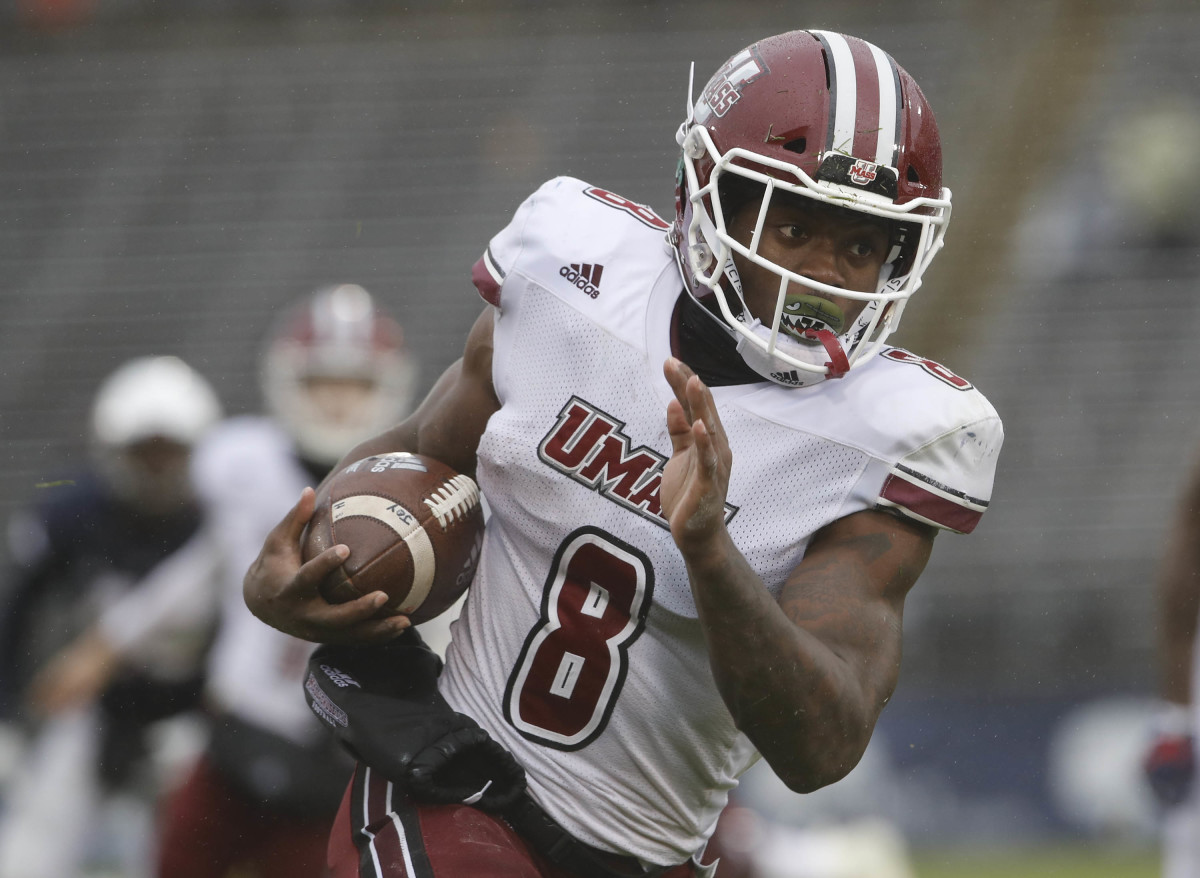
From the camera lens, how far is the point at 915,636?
877cm

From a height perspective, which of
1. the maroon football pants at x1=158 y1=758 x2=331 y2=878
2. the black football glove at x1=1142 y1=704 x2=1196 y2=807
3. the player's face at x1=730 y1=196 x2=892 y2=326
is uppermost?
Answer: the player's face at x1=730 y1=196 x2=892 y2=326

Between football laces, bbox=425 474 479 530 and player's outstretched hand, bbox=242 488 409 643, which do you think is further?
football laces, bbox=425 474 479 530

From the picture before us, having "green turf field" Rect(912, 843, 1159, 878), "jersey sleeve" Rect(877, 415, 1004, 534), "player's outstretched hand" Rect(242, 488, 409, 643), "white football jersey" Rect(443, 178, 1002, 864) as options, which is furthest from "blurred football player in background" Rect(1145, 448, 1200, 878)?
"green turf field" Rect(912, 843, 1159, 878)

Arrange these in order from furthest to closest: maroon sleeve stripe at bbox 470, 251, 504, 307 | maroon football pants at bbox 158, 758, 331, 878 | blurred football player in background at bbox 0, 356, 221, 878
Result: blurred football player in background at bbox 0, 356, 221, 878
maroon football pants at bbox 158, 758, 331, 878
maroon sleeve stripe at bbox 470, 251, 504, 307

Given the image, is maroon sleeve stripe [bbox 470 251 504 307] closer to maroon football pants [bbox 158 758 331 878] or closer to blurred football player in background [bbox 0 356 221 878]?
maroon football pants [bbox 158 758 331 878]

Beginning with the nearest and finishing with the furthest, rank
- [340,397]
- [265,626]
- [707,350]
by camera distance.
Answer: [707,350], [265,626], [340,397]

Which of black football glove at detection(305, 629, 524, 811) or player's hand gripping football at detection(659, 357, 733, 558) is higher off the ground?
player's hand gripping football at detection(659, 357, 733, 558)

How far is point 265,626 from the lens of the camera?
4.50m

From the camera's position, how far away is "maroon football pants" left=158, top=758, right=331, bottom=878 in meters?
4.23

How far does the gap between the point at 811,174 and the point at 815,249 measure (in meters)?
0.11

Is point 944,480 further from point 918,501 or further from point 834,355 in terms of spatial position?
point 834,355

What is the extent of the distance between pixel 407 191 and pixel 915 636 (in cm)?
507

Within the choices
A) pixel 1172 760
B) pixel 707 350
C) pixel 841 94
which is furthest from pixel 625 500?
pixel 1172 760

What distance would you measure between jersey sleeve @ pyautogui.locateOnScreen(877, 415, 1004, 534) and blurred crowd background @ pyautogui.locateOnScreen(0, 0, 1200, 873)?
19.5 feet
